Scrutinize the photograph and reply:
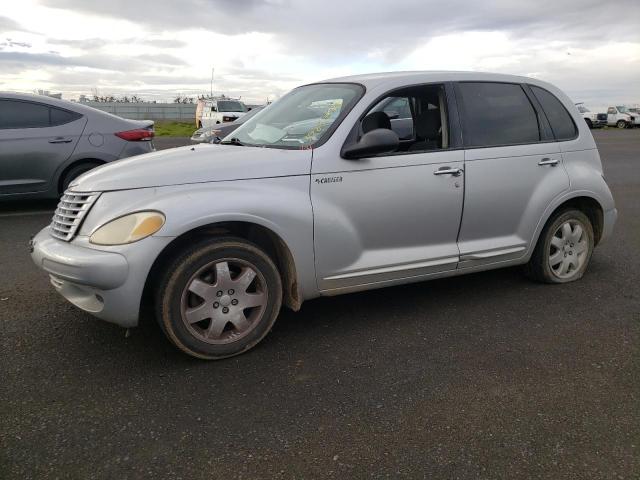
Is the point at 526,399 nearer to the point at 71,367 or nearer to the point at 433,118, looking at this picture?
the point at 433,118

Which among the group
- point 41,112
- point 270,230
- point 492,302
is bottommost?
point 492,302

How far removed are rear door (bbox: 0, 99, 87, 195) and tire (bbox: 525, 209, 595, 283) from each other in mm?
5792

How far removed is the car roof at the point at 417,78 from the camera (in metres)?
3.92

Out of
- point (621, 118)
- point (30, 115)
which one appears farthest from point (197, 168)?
point (621, 118)

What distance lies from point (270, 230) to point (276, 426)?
46.3 inches

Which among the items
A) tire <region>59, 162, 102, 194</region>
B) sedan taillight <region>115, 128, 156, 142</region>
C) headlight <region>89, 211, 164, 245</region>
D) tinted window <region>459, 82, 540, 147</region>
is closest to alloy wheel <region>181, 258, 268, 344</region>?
headlight <region>89, 211, 164, 245</region>

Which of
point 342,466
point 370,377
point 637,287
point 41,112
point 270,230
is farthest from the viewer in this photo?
point 41,112

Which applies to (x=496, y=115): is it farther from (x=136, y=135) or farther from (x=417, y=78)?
(x=136, y=135)

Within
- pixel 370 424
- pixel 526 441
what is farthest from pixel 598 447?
pixel 370 424

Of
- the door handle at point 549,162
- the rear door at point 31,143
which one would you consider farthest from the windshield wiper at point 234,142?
the rear door at point 31,143

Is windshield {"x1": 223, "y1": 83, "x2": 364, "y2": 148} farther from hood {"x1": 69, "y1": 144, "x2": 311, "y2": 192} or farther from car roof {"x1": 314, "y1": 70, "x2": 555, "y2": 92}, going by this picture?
hood {"x1": 69, "y1": 144, "x2": 311, "y2": 192}

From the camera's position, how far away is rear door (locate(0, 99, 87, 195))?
6953 mm

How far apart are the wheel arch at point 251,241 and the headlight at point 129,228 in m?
0.14

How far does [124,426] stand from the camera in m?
2.62
